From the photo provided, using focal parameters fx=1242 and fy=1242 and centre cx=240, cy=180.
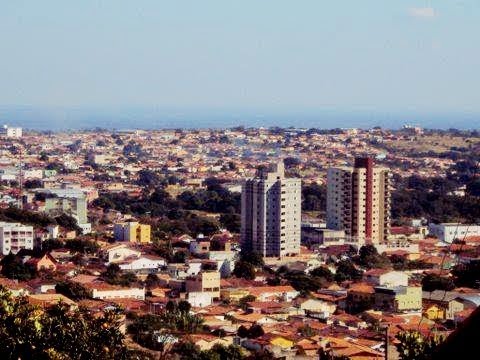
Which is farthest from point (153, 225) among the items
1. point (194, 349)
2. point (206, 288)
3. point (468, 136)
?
point (468, 136)

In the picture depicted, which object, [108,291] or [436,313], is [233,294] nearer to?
[108,291]

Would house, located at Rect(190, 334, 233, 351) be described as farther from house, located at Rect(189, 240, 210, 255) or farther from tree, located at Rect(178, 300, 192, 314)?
house, located at Rect(189, 240, 210, 255)

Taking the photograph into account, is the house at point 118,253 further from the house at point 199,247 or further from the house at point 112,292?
the house at point 112,292

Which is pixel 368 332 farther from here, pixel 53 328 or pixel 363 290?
pixel 53 328

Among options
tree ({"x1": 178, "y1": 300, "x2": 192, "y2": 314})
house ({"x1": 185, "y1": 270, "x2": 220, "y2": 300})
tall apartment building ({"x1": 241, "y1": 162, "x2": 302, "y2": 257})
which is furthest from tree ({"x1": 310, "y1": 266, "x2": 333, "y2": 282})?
tree ({"x1": 178, "y1": 300, "x2": 192, "y2": 314})

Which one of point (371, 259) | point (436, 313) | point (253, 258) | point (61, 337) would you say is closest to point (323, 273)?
point (253, 258)

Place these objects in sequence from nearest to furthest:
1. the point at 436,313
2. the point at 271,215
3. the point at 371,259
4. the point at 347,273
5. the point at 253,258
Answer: the point at 436,313 → the point at 347,273 → the point at 253,258 → the point at 371,259 → the point at 271,215

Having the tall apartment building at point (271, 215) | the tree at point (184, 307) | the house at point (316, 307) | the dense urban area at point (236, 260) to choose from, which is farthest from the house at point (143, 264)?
the tree at point (184, 307)
